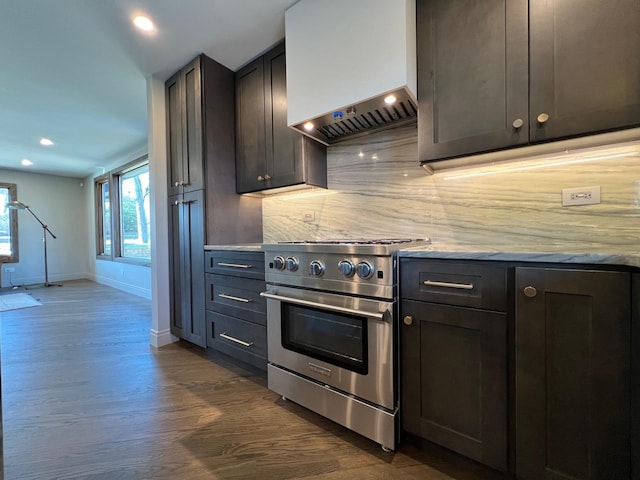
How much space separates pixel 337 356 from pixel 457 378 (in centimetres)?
56

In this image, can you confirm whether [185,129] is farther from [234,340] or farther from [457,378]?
[457,378]

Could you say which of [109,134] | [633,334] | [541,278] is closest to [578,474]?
[633,334]

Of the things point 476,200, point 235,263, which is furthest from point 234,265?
point 476,200

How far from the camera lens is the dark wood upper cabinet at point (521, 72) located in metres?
1.06

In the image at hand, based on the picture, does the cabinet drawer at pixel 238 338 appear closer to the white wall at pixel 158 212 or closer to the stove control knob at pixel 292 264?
the stove control knob at pixel 292 264

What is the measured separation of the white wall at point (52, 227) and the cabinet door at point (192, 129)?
5913mm

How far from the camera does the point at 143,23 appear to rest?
6.31 ft

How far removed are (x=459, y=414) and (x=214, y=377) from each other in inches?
63.8

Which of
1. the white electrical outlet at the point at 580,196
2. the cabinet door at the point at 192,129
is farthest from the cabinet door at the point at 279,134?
the white electrical outlet at the point at 580,196

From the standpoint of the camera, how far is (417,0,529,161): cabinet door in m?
1.23

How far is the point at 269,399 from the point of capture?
178 centimetres

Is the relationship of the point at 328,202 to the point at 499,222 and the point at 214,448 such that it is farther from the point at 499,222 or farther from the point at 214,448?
the point at 214,448

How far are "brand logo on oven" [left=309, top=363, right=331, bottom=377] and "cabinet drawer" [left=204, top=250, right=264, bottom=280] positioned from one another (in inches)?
25.0

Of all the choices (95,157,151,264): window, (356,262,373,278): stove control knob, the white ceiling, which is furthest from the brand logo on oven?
(95,157,151,264): window
